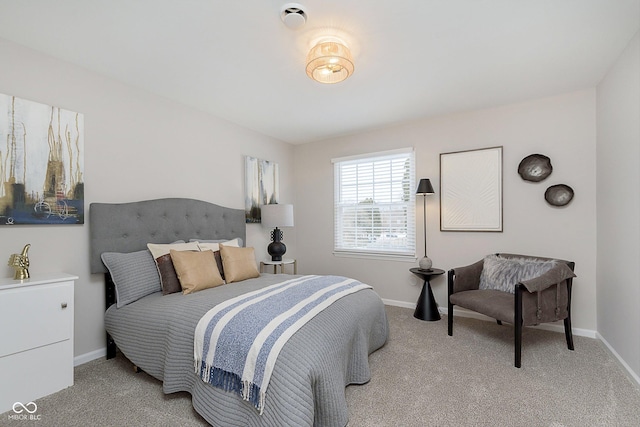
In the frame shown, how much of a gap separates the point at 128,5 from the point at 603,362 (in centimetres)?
421

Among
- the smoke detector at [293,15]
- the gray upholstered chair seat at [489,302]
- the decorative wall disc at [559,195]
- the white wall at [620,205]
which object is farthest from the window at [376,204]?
the smoke detector at [293,15]

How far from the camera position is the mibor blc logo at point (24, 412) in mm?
1759

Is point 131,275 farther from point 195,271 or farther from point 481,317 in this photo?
point 481,317

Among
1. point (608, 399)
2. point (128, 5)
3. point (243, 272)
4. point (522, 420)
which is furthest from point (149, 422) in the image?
point (608, 399)

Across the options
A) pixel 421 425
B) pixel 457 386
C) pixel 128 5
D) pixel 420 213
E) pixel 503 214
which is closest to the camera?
pixel 421 425

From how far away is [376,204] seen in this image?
423cm

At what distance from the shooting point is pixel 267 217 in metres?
3.95

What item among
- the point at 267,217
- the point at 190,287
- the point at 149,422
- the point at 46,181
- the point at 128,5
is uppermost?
the point at 128,5

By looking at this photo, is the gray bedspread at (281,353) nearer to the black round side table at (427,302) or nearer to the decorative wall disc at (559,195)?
the black round side table at (427,302)

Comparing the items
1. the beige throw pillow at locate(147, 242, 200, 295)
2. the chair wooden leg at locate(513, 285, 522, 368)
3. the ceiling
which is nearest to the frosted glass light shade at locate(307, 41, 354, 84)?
the ceiling

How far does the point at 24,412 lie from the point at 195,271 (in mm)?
1243

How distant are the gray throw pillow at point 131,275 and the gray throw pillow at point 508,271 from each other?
123 inches

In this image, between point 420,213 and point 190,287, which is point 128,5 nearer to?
point 190,287

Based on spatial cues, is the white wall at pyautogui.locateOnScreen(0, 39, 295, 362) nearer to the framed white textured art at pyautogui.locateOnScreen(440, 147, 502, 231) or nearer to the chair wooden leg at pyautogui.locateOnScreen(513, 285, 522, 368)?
the framed white textured art at pyautogui.locateOnScreen(440, 147, 502, 231)
